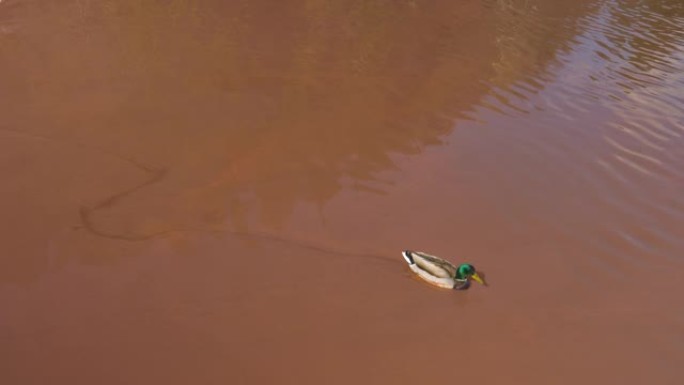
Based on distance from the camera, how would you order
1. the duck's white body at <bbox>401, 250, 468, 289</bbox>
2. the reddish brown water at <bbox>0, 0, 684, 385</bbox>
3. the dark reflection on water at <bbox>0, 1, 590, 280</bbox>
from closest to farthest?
1. the reddish brown water at <bbox>0, 0, 684, 385</bbox>
2. the duck's white body at <bbox>401, 250, 468, 289</bbox>
3. the dark reflection on water at <bbox>0, 1, 590, 280</bbox>

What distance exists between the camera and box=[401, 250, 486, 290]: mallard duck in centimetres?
482

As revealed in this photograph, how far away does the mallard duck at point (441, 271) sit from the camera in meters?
4.82

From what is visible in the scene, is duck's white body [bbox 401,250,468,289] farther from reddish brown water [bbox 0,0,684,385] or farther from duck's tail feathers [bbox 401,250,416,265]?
reddish brown water [bbox 0,0,684,385]

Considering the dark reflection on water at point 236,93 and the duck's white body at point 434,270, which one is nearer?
the duck's white body at point 434,270

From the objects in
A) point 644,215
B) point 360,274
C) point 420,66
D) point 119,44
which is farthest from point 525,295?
point 119,44

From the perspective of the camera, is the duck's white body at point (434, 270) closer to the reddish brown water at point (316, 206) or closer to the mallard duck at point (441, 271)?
the mallard duck at point (441, 271)

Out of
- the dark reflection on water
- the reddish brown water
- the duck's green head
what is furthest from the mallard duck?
the dark reflection on water

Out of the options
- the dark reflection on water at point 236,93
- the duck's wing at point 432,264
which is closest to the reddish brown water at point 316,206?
the dark reflection on water at point 236,93

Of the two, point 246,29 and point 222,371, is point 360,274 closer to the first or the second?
point 222,371

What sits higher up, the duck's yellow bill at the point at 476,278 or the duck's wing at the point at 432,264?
the duck's wing at the point at 432,264

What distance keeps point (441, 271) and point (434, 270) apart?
6 cm

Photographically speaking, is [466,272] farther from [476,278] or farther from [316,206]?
[316,206]

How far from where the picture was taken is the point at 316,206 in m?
5.63

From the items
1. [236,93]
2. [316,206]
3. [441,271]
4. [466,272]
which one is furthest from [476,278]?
[236,93]
